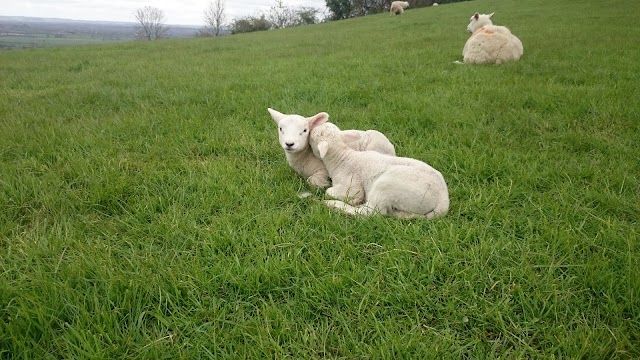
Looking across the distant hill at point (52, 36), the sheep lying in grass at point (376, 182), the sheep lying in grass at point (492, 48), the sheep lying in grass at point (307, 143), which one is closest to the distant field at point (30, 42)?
the distant hill at point (52, 36)

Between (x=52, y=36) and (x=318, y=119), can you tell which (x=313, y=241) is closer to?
(x=318, y=119)

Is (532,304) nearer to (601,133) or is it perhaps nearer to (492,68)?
(601,133)

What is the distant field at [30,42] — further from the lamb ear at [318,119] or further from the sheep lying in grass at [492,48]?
the lamb ear at [318,119]

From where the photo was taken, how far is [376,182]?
9.95 ft

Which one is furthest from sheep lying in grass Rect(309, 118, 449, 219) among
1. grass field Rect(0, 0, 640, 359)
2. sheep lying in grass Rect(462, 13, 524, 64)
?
sheep lying in grass Rect(462, 13, 524, 64)

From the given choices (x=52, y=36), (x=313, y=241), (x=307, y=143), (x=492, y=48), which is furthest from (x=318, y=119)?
(x=52, y=36)

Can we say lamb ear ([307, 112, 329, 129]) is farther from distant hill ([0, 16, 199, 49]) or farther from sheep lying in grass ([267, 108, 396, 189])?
distant hill ([0, 16, 199, 49])

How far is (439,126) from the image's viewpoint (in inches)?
187

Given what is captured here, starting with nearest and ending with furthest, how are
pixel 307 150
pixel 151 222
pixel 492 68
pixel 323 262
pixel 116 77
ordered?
1. pixel 323 262
2. pixel 151 222
3. pixel 307 150
4. pixel 492 68
5. pixel 116 77

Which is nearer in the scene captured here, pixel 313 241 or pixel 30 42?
pixel 313 241

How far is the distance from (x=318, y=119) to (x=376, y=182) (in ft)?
3.10

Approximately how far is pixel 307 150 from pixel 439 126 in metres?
1.91

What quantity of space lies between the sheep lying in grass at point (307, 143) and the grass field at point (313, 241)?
0.57ft

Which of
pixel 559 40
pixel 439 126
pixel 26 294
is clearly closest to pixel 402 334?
pixel 26 294
